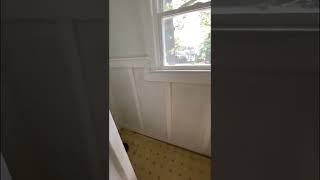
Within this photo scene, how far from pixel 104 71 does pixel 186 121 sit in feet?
3.60

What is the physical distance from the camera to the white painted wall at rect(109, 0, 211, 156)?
1369 mm

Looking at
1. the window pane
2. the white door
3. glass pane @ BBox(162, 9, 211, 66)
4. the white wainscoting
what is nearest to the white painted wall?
the white wainscoting

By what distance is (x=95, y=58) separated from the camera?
508 mm

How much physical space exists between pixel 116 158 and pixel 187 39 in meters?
0.95

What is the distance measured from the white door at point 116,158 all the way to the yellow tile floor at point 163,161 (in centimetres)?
37

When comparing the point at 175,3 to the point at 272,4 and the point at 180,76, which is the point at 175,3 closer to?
the point at 180,76

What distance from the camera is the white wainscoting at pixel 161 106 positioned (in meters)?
1.40

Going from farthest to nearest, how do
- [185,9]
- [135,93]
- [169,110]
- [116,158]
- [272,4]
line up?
[135,93]
[169,110]
[185,9]
[116,158]
[272,4]

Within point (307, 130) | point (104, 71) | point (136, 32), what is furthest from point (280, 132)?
point (136, 32)

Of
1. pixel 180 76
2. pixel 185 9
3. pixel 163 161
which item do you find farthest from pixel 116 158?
pixel 185 9

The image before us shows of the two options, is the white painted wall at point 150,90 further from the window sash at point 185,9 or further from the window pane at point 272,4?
the window pane at point 272,4

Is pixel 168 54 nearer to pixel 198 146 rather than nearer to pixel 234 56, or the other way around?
pixel 198 146

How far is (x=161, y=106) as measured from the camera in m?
1.58

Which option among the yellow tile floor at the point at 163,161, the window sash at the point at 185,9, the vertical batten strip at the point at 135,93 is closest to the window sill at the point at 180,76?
the vertical batten strip at the point at 135,93
